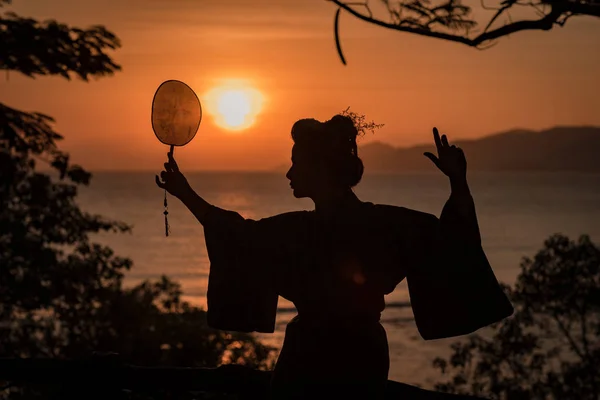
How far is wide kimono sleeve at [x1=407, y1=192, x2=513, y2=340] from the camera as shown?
11.4 feet

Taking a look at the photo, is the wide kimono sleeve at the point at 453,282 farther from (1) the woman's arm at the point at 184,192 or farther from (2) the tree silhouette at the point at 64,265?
(2) the tree silhouette at the point at 64,265

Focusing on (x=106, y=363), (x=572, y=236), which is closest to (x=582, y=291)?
(x=106, y=363)

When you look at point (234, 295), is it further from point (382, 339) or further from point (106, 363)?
point (106, 363)

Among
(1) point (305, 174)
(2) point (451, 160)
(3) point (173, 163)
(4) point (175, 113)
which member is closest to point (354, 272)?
(1) point (305, 174)

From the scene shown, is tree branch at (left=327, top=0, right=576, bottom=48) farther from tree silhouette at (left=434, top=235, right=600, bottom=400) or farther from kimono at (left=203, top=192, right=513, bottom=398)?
tree silhouette at (left=434, top=235, right=600, bottom=400)

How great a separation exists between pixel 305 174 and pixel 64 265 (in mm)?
14717

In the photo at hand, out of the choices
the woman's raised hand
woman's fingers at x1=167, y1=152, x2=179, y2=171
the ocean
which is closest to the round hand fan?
woman's fingers at x1=167, y1=152, x2=179, y2=171

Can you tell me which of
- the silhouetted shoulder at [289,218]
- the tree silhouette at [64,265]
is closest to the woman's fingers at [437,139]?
the silhouetted shoulder at [289,218]

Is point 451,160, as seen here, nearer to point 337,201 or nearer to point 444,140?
point 444,140

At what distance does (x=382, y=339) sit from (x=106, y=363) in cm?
147

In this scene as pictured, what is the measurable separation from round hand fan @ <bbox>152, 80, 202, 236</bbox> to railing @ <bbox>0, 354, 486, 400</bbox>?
72cm

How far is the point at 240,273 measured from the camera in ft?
12.0

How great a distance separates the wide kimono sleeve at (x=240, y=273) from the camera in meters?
3.63

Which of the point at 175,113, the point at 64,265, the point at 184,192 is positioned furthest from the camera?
the point at 64,265
